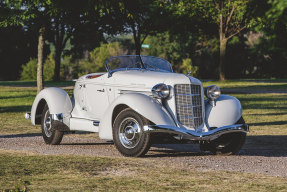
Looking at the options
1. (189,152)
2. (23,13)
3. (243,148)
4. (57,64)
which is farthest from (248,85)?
(189,152)

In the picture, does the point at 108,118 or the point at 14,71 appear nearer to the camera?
the point at 108,118

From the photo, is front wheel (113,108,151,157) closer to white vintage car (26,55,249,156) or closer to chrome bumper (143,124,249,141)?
white vintage car (26,55,249,156)

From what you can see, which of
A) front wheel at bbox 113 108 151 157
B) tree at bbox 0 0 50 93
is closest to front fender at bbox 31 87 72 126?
front wheel at bbox 113 108 151 157

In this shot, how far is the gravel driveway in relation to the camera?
8.01m

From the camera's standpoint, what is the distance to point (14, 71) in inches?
2719

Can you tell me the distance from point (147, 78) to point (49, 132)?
8.63 ft

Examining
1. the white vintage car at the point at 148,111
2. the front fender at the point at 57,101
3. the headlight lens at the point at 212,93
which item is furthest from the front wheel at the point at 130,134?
the front fender at the point at 57,101

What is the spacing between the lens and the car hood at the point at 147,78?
8938mm

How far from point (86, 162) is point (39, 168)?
783mm

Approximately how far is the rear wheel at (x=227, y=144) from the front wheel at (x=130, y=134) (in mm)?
1571

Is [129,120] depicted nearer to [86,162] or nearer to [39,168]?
[86,162]

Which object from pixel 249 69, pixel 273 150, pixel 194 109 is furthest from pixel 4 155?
pixel 249 69

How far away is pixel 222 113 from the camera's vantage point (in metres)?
9.21

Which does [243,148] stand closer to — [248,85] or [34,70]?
[248,85]
